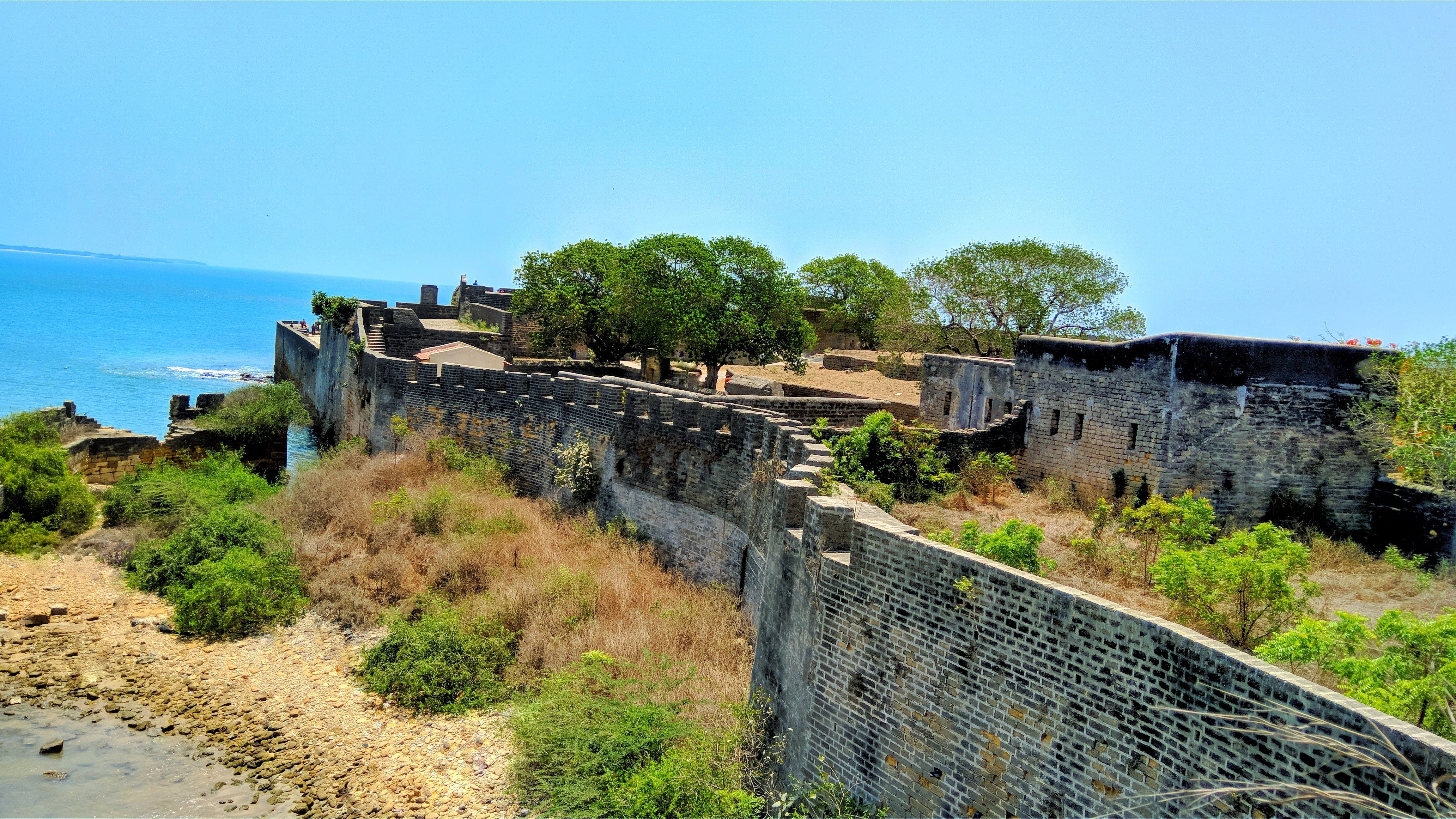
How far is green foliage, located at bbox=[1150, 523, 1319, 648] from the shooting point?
24.4ft

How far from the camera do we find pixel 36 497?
1742 centimetres

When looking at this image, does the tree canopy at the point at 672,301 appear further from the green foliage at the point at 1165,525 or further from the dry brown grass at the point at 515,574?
the green foliage at the point at 1165,525

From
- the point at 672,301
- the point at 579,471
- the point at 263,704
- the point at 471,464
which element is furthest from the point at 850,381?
the point at 263,704

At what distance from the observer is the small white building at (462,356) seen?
23.6m

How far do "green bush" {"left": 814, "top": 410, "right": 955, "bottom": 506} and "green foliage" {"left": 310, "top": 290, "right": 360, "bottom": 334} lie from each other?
17157mm

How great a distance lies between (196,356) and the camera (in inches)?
3130

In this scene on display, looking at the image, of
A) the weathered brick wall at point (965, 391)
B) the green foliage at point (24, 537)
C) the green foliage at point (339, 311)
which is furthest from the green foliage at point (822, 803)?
the green foliage at point (339, 311)

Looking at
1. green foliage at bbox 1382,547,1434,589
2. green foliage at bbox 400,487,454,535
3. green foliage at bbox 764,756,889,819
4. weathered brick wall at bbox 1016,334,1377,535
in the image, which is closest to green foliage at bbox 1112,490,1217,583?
weathered brick wall at bbox 1016,334,1377,535

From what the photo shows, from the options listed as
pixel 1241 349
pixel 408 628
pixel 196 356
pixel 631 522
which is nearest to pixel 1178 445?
pixel 1241 349

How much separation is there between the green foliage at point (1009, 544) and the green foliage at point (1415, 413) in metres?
6.79

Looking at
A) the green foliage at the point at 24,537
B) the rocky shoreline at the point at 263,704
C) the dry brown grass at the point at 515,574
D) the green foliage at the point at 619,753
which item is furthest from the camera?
the green foliage at the point at 24,537

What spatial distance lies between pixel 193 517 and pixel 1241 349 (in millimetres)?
17960

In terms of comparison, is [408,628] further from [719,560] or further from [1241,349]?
[1241,349]

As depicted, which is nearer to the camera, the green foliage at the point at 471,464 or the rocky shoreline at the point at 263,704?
the rocky shoreline at the point at 263,704
